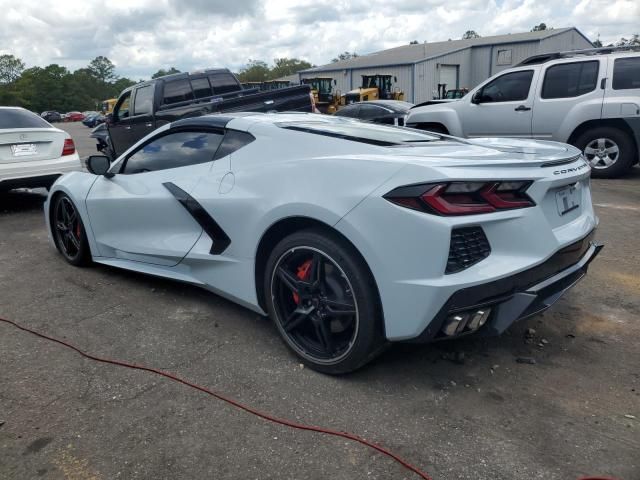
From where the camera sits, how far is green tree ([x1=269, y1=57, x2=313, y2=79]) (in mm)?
105375

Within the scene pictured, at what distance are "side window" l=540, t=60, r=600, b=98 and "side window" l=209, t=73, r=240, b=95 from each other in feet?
17.9

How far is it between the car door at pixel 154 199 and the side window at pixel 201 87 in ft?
17.3

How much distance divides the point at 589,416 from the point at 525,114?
7.50 metres

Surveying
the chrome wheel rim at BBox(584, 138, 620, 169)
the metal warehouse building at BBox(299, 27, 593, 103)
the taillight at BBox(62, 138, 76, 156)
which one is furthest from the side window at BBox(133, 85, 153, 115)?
the metal warehouse building at BBox(299, 27, 593, 103)

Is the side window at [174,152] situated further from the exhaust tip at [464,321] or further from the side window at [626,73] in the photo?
the side window at [626,73]

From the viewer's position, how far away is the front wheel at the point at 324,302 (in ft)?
8.50

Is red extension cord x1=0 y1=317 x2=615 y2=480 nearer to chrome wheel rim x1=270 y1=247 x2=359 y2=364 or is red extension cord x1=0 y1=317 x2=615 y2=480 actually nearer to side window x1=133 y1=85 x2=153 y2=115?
chrome wheel rim x1=270 y1=247 x2=359 y2=364

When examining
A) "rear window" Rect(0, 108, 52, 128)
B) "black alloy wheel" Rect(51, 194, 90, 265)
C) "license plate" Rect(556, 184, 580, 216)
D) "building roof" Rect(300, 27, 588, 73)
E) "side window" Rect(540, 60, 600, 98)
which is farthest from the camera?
"building roof" Rect(300, 27, 588, 73)

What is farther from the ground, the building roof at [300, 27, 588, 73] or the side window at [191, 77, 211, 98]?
the building roof at [300, 27, 588, 73]

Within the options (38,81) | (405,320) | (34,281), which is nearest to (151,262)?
(34,281)

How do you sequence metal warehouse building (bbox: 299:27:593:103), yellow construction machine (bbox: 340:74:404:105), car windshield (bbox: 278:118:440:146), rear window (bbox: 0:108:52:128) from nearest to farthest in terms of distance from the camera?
1. car windshield (bbox: 278:118:440:146)
2. rear window (bbox: 0:108:52:128)
3. yellow construction machine (bbox: 340:74:404:105)
4. metal warehouse building (bbox: 299:27:593:103)

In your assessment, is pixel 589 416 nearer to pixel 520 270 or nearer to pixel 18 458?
pixel 520 270

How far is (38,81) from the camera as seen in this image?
95.6 metres

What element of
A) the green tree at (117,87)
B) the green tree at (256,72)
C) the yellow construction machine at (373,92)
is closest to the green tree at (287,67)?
the green tree at (256,72)
